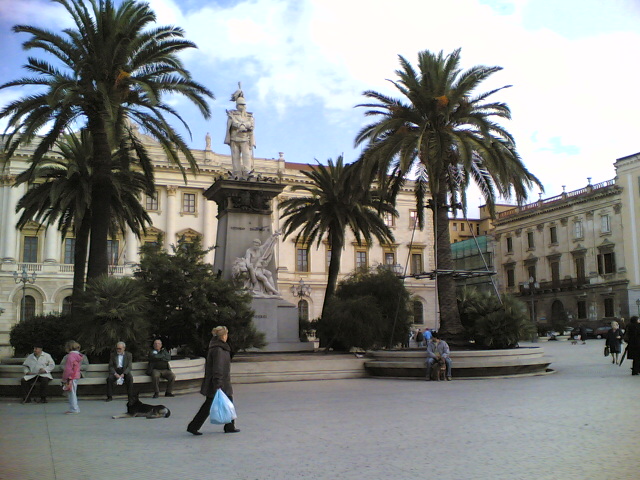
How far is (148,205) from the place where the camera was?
192 feet

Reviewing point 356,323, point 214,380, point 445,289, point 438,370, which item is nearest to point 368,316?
point 356,323

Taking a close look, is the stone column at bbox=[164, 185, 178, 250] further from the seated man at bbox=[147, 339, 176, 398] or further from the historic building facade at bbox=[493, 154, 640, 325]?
the seated man at bbox=[147, 339, 176, 398]

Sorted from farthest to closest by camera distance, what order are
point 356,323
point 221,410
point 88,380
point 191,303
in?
point 356,323 → point 191,303 → point 88,380 → point 221,410

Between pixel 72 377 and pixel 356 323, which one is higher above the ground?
pixel 356 323

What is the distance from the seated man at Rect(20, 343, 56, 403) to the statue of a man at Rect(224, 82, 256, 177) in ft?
32.6

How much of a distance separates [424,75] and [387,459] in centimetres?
1571

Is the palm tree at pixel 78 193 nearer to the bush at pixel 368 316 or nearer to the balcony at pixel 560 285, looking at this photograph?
the bush at pixel 368 316

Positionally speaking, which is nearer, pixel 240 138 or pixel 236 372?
pixel 236 372

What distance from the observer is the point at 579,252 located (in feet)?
212

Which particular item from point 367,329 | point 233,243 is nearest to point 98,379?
point 233,243

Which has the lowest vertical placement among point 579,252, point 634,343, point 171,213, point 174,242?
point 634,343

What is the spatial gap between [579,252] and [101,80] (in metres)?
56.5

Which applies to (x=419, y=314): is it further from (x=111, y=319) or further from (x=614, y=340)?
(x=111, y=319)

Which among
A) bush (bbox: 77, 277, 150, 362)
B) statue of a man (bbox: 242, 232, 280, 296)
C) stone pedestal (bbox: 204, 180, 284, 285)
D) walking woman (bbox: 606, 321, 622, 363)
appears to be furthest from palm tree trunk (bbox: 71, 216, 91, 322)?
walking woman (bbox: 606, 321, 622, 363)
